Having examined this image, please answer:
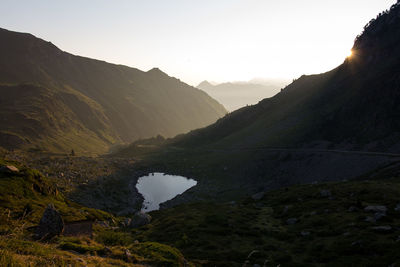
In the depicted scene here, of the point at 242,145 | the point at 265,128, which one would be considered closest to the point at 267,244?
the point at 242,145

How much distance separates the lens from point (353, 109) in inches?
5300

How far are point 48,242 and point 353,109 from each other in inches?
5557

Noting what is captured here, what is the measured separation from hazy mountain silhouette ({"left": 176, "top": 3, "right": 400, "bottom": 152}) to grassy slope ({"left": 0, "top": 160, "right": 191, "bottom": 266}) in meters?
101

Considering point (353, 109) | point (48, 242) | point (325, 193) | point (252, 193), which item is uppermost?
point (353, 109)

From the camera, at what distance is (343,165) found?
9775 cm

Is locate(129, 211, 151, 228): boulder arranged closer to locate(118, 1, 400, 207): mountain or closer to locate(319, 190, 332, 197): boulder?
locate(319, 190, 332, 197): boulder

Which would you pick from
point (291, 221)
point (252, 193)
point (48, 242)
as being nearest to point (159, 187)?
point (252, 193)

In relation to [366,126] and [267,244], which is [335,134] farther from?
[267,244]

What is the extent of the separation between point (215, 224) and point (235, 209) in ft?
34.4

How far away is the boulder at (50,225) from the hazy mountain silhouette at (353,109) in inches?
4162

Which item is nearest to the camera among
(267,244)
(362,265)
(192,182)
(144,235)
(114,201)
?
(362,265)

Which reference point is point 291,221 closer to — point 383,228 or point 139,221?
point 383,228

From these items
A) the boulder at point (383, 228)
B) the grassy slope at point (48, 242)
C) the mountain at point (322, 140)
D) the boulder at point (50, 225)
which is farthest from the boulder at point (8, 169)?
the mountain at point (322, 140)

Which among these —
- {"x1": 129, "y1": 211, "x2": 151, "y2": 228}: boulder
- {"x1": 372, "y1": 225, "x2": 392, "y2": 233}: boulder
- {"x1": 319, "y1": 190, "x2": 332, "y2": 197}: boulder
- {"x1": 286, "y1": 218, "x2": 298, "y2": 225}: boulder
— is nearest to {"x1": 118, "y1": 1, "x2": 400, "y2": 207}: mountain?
{"x1": 319, "y1": 190, "x2": 332, "y2": 197}: boulder
